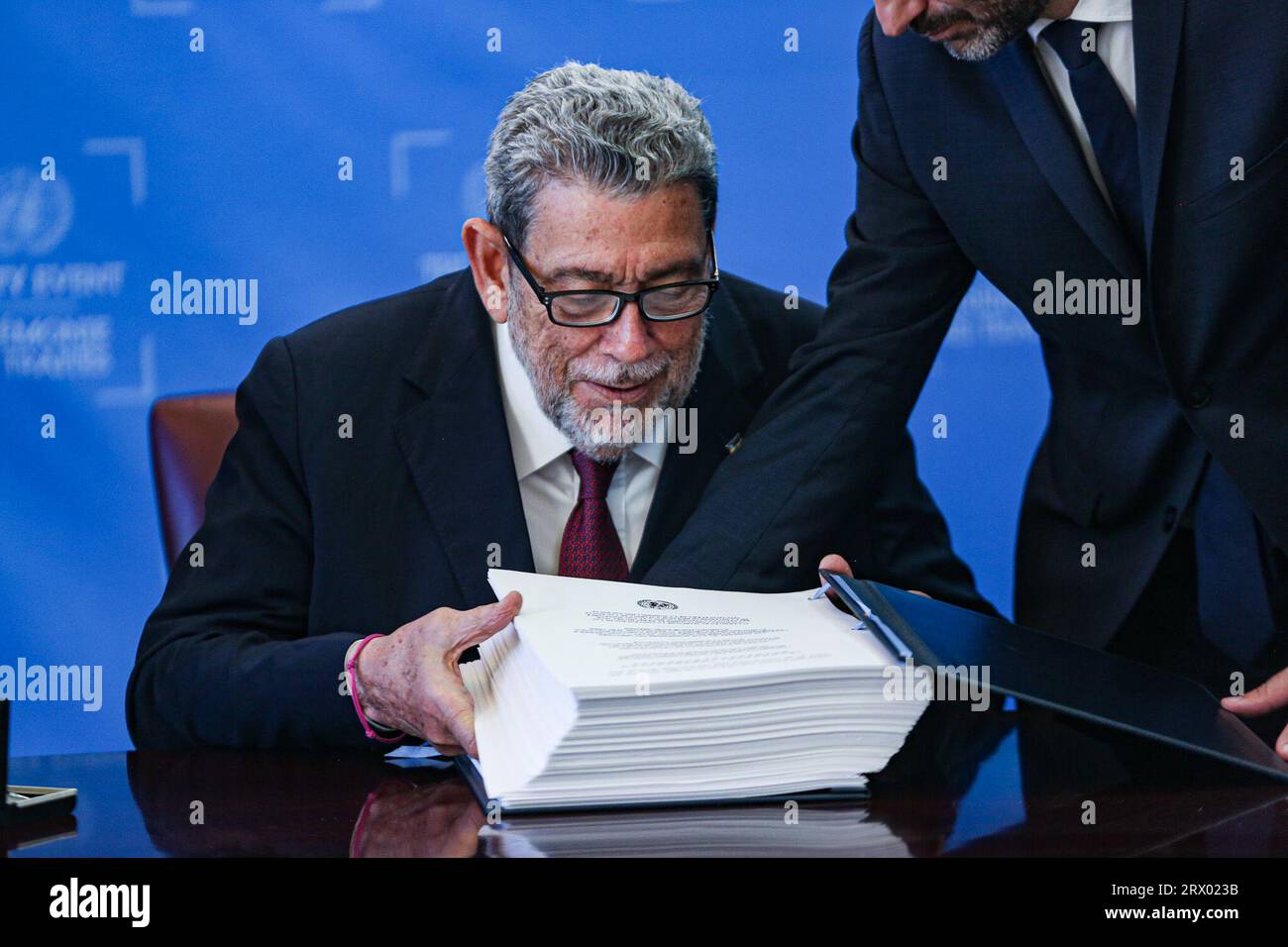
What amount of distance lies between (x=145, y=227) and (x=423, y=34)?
2.39ft

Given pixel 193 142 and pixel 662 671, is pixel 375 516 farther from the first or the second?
pixel 193 142

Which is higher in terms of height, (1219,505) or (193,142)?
(193,142)

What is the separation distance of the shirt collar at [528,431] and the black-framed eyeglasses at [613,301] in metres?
0.19

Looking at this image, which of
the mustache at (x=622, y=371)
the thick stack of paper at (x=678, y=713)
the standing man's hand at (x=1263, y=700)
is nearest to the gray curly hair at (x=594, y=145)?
the mustache at (x=622, y=371)

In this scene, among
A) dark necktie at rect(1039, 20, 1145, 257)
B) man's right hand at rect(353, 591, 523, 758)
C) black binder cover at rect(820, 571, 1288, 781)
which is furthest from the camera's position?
dark necktie at rect(1039, 20, 1145, 257)

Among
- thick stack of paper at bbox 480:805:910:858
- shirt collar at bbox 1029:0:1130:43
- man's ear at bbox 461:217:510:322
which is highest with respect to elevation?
shirt collar at bbox 1029:0:1130:43

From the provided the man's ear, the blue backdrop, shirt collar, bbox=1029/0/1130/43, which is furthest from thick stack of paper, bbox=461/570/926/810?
the blue backdrop

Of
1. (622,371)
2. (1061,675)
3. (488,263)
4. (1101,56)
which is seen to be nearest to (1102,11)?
(1101,56)

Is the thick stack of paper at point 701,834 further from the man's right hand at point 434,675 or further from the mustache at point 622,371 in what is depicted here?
the mustache at point 622,371

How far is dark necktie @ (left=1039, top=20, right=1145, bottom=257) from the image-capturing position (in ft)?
6.39

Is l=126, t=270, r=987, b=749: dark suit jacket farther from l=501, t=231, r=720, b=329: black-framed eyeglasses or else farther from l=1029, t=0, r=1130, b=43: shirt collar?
l=1029, t=0, r=1130, b=43: shirt collar

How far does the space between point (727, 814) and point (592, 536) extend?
879mm
